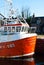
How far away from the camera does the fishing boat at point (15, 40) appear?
32.6 metres

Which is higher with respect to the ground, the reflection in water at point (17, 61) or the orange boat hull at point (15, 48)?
the orange boat hull at point (15, 48)

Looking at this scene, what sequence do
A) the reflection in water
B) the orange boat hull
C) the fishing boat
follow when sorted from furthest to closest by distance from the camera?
1. the orange boat hull
2. the fishing boat
3. the reflection in water

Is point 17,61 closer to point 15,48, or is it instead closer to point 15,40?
point 15,48

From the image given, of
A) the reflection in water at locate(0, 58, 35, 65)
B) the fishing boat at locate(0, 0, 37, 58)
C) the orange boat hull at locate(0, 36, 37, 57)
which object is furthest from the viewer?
the orange boat hull at locate(0, 36, 37, 57)

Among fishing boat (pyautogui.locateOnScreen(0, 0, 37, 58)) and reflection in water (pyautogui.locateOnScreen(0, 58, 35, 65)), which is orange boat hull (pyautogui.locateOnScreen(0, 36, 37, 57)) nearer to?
fishing boat (pyautogui.locateOnScreen(0, 0, 37, 58))

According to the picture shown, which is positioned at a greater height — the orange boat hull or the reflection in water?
the orange boat hull

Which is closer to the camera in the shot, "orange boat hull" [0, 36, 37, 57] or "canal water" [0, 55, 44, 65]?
"canal water" [0, 55, 44, 65]

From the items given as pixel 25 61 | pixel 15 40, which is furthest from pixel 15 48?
pixel 25 61

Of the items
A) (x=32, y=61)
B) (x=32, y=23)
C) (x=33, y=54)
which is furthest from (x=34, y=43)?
(x=32, y=23)

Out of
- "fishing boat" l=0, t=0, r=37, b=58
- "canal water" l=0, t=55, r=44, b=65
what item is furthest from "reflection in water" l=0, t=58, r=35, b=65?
"fishing boat" l=0, t=0, r=37, b=58

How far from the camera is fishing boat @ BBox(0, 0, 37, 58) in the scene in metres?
32.6

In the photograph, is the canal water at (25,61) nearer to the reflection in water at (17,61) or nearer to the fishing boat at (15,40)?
the reflection in water at (17,61)

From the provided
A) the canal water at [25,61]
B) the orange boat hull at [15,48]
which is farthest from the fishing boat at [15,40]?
the canal water at [25,61]

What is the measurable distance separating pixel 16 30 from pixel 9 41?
Answer: 5.14 feet
